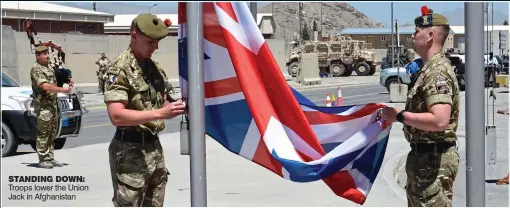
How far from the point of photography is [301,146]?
5.23 metres

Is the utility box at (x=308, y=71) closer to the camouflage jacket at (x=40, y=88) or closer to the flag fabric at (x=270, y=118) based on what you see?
the camouflage jacket at (x=40, y=88)

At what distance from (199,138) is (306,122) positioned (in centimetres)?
119

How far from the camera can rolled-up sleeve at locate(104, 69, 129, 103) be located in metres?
4.82

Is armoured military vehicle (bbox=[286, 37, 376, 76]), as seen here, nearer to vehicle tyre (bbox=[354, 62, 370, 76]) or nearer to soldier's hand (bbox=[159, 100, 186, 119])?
vehicle tyre (bbox=[354, 62, 370, 76])

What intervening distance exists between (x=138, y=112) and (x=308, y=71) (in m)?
39.6

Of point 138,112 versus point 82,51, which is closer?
point 138,112

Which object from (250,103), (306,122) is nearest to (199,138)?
(250,103)

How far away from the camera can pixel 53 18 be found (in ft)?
147

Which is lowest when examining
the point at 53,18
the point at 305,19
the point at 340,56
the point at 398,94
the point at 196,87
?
the point at 398,94

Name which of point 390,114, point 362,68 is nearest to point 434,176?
point 390,114

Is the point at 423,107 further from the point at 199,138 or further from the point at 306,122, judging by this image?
the point at 199,138

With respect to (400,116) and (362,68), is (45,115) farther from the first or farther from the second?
(362,68)

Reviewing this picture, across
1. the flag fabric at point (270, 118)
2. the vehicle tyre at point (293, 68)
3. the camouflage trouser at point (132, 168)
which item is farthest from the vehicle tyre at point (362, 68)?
the camouflage trouser at point (132, 168)

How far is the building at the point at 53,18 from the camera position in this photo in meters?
42.3
